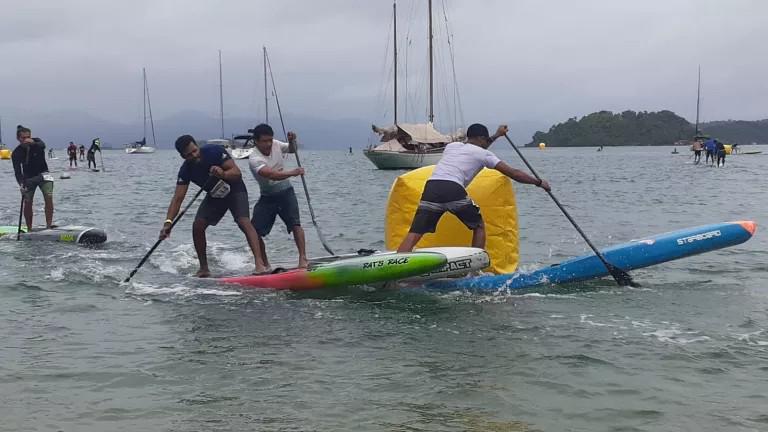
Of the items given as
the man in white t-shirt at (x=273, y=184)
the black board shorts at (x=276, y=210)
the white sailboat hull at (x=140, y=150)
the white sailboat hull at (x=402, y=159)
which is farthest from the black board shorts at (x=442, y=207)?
the white sailboat hull at (x=140, y=150)

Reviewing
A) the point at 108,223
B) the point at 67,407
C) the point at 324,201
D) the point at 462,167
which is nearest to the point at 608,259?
the point at 462,167

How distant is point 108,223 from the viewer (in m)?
18.5

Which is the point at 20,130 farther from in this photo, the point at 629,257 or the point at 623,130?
the point at 623,130

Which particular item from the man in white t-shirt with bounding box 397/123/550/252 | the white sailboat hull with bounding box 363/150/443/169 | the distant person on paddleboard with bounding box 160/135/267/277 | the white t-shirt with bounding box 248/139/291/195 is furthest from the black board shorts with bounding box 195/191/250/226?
the white sailboat hull with bounding box 363/150/443/169

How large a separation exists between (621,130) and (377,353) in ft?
598

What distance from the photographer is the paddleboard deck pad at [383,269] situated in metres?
8.30

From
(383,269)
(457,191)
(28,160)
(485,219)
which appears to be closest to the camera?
(383,269)

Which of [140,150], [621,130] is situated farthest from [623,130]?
[140,150]

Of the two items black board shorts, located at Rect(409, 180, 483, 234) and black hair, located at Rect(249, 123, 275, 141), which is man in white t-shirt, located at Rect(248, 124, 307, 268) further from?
black board shorts, located at Rect(409, 180, 483, 234)

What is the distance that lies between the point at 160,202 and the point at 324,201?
5623 mm

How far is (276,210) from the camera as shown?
1005cm

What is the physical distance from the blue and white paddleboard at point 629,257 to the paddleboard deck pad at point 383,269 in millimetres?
309

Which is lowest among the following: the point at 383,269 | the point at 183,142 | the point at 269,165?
the point at 383,269

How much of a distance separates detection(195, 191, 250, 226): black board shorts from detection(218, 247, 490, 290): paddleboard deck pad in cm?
99
